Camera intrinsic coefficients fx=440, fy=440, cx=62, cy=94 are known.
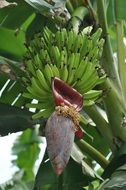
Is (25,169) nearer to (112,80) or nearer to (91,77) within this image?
(112,80)

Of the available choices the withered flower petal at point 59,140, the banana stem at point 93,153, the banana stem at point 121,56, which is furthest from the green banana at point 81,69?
the banana stem at point 93,153

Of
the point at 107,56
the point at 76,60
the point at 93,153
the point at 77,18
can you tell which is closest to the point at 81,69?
the point at 76,60

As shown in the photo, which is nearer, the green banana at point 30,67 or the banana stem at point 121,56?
the green banana at point 30,67

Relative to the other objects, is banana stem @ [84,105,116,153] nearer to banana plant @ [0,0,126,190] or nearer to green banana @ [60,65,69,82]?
banana plant @ [0,0,126,190]

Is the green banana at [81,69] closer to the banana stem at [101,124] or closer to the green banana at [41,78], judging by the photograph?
the green banana at [41,78]

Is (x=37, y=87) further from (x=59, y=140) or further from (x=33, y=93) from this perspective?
(x=59, y=140)

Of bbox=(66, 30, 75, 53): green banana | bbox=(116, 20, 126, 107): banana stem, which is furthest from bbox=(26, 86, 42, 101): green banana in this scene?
bbox=(116, 20, 126, 107): banana stem
